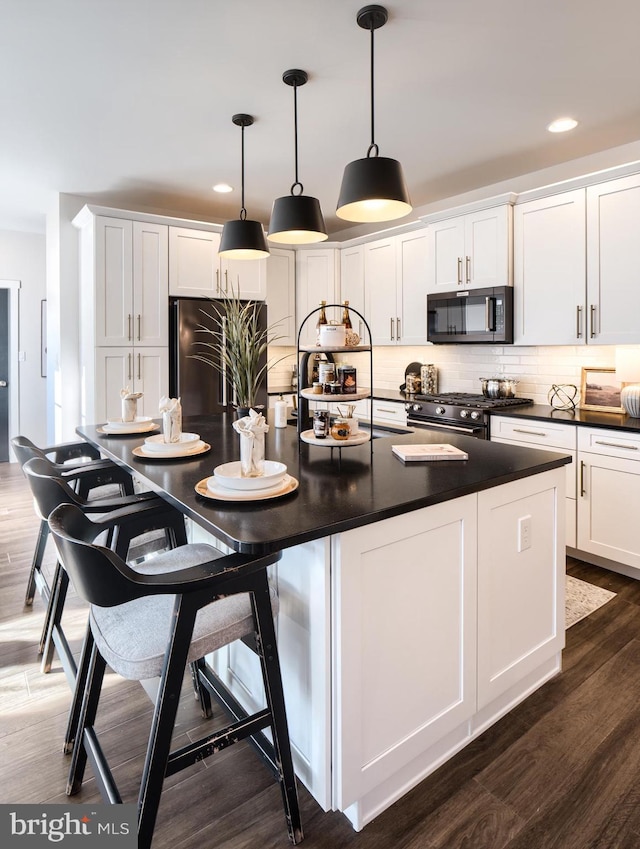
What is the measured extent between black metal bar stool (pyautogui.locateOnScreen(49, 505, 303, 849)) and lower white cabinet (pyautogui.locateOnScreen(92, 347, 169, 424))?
2915mm

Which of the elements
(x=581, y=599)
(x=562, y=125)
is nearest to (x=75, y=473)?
(x=581, y=599)

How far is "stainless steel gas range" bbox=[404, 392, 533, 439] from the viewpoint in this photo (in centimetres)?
377

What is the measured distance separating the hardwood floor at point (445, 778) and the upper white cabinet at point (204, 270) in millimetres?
3169

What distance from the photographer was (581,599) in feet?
9.37

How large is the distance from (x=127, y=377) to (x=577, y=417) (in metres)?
3.40

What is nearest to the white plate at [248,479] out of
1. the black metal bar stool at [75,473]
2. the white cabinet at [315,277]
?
the black metal bar stool at [75,473]

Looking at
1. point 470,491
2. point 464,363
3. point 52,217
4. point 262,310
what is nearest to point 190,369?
point 262,310

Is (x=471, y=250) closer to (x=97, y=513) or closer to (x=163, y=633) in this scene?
(x=97, y=513)

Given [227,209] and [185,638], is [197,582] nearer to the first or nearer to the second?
[185,638]

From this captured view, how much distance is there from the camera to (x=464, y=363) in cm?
461

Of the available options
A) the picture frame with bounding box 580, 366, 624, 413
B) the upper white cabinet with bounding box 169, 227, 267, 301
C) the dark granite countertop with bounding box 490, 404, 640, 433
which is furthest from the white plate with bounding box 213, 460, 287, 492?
the upper white cabinet with bounding box 169, 227, 267, 301

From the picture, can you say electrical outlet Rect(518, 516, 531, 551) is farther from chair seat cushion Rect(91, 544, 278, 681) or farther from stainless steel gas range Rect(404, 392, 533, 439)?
stainless steel gas range Rect(404, 392, 533, 439)

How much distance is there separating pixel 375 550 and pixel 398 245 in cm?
387

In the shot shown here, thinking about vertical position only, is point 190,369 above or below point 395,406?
above
